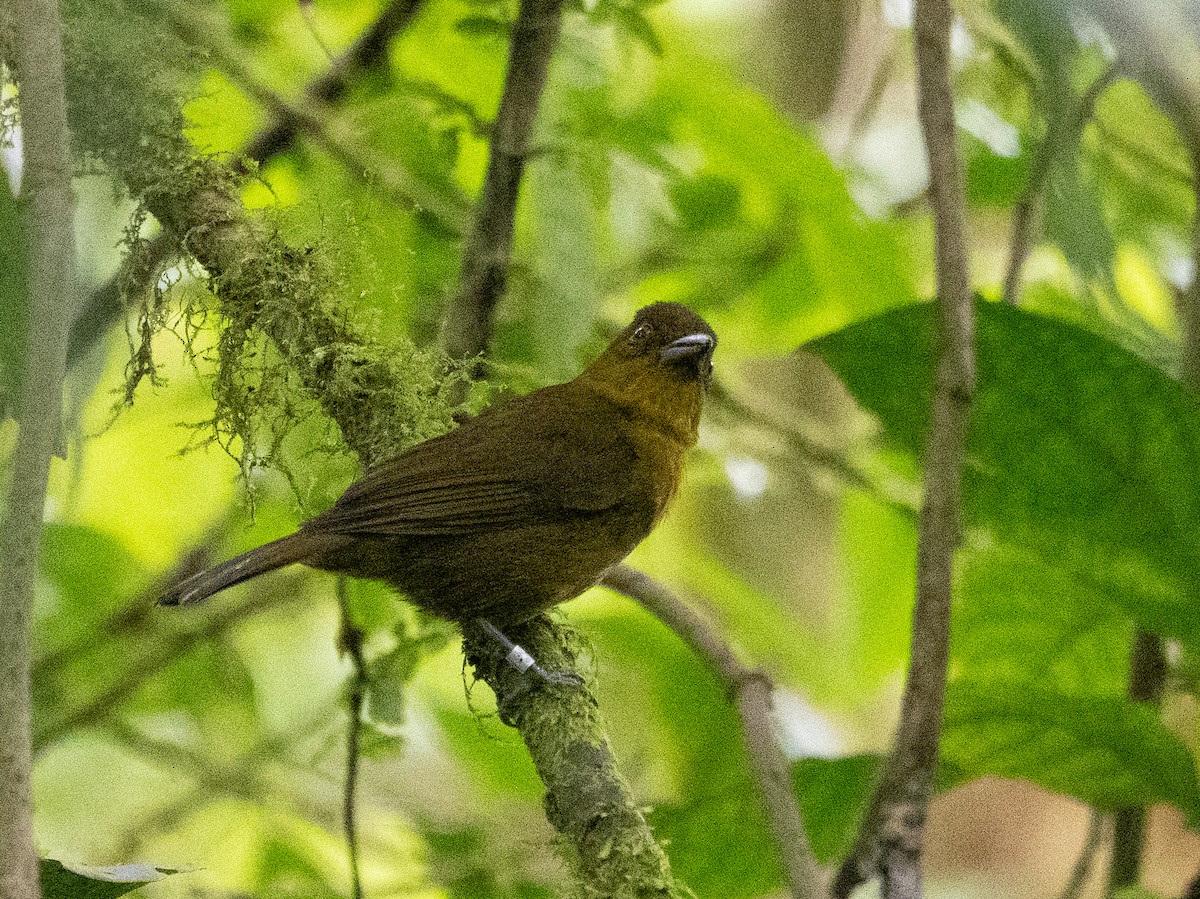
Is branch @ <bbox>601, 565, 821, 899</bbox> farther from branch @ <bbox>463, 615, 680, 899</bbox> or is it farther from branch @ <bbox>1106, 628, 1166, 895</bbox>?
branch @ <bbox>1106, 628, 1166, 895</bbox>

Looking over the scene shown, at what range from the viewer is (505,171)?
2.59 m

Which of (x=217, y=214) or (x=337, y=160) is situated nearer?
(x=217, y=214)

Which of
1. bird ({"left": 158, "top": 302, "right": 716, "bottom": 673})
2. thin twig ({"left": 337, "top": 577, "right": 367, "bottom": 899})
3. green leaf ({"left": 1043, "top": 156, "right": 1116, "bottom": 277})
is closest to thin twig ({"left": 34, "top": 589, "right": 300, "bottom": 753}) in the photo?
thin twig ({"left": 337, "top": 577, "right": 367, "bottom": 899})

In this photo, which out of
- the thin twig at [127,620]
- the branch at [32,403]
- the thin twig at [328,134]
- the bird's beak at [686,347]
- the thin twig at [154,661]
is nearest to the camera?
the branch at [32,403]

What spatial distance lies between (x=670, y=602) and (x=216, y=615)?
1786 millimetres

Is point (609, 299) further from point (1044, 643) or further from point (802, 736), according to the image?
point (1044, 643)

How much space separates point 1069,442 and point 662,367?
4.01 feet

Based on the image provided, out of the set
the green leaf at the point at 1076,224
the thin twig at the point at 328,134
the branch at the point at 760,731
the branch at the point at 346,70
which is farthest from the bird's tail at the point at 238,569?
the green leaf at the point at 1076,224

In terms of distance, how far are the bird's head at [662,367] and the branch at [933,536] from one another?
1.13 m

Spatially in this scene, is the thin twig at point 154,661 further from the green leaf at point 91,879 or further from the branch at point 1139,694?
the branch at point 1139,694

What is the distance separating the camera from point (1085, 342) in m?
2.14

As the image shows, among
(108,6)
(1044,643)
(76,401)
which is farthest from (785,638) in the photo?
(108,6)

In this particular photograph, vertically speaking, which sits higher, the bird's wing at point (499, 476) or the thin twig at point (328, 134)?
the thin twig at point (328, 134)

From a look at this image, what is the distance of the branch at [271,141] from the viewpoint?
2.58 meters
